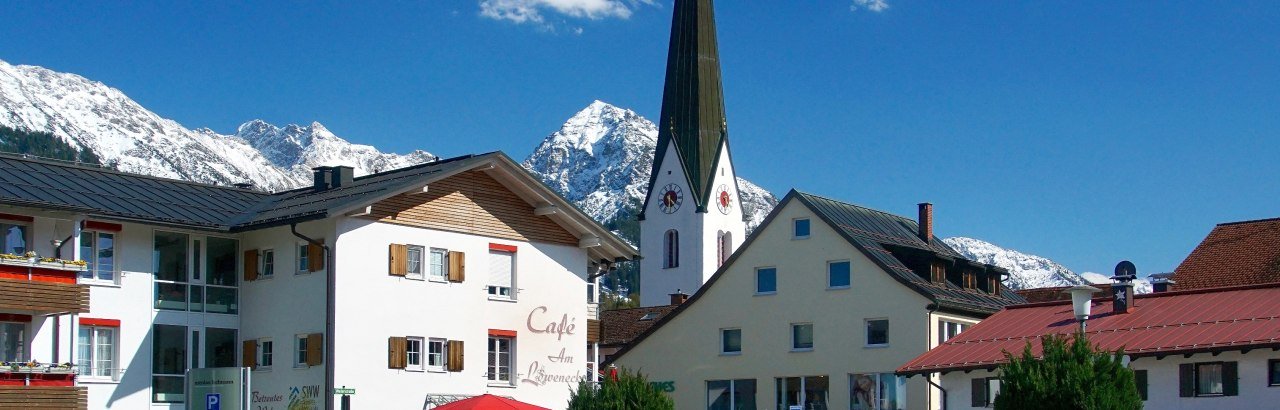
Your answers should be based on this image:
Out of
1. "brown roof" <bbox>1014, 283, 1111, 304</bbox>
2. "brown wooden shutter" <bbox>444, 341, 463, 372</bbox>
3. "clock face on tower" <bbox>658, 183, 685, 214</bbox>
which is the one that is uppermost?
"clock face on tower" <bbox>658, 183, 685, 214</bbox>

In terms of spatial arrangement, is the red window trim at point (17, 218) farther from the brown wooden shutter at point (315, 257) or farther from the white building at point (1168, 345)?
the white building at point (1168, 345)

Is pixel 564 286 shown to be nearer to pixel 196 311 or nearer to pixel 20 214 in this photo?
pixel 196 311

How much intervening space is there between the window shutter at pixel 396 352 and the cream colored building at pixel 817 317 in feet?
61.4

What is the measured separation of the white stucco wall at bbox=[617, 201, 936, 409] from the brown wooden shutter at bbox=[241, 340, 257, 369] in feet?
59.6

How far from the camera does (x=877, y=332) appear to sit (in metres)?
55.0

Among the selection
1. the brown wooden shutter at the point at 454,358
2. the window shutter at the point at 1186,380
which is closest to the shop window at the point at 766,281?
the brown wooden shutter at the point at 454,358

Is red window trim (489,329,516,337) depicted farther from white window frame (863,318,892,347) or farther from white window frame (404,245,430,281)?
white window frame (863,318,892,347)

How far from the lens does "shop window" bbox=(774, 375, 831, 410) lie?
55562 mm

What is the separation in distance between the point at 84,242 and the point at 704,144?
8174 cm

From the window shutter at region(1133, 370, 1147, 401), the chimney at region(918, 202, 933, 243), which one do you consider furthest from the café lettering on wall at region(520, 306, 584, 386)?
the chimney at region(918, 202, 933, 243)

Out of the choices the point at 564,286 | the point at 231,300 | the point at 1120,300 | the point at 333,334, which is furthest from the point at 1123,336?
the point at 231,300

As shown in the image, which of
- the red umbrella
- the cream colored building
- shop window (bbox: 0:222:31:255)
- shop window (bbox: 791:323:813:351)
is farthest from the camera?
shop window (bbox: 791:323:813:351)

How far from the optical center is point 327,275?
39062 mm

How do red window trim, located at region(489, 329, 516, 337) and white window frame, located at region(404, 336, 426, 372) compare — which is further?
red window trim, located at region(489, 329, 516, 337)
